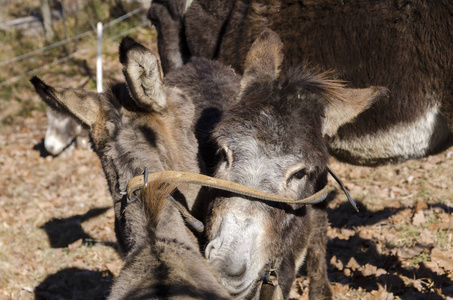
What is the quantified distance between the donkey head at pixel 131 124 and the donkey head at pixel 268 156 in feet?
1.22

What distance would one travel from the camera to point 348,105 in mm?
3141

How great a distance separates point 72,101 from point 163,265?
4.72 feet

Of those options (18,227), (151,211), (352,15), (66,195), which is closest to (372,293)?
(352,15)

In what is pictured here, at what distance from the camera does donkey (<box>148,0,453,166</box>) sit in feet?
12.7

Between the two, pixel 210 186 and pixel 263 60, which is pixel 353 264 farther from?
pixel 210 186

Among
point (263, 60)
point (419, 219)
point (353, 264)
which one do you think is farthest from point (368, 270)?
point (263, 60)

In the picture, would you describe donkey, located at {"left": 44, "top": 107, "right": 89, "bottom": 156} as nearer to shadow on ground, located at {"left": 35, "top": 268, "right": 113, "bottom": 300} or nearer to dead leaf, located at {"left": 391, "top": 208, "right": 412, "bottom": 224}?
shadow on ground, located at {"left": 35, "top": 268, "right": 113, "bottom": 300}

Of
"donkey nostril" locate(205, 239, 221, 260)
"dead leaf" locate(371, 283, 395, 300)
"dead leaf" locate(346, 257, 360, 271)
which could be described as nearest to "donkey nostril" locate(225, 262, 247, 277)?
"donkey nostril" locate(205, 239, 221, 260)

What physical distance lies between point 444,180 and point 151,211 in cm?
576

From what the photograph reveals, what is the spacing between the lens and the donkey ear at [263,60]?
10.6 ft

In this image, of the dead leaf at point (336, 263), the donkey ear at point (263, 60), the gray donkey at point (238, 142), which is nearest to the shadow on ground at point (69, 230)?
the dead leaf at point (336, 263)

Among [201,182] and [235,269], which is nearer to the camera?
[235,269]

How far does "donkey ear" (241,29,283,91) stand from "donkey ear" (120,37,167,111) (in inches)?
25.1

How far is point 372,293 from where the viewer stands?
15.1 feet
